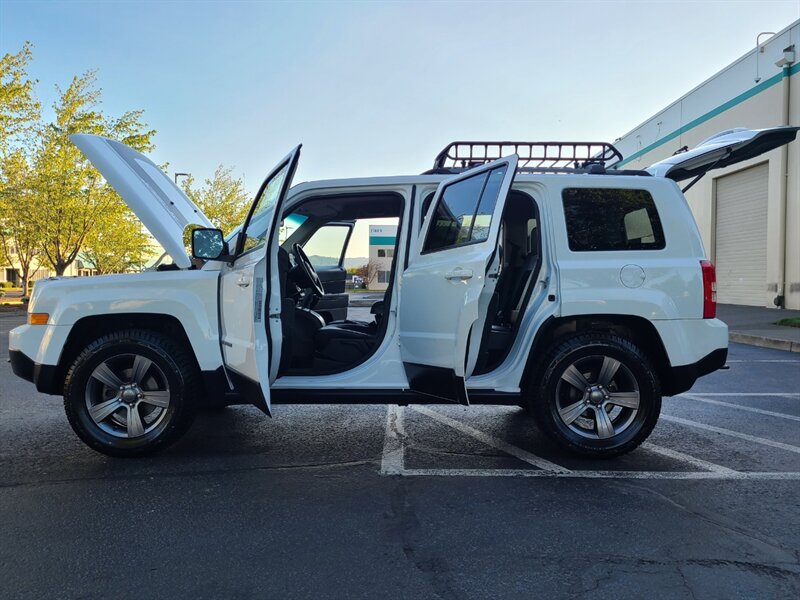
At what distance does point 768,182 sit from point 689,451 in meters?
17.1

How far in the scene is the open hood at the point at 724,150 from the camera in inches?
166

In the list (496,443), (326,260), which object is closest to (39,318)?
(326,260)

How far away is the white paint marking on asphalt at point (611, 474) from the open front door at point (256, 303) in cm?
115

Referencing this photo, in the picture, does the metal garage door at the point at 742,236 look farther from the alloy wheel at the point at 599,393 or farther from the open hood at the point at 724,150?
the alloy wheel at the point at 599,393

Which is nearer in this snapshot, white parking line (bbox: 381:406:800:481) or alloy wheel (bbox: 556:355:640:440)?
white parking line (bbox: 381:406:800:481)

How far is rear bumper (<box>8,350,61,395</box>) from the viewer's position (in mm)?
3949

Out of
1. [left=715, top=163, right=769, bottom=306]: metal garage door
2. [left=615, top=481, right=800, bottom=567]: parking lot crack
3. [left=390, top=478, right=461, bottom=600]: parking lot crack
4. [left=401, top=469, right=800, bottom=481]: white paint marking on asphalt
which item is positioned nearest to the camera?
[left=390, top=478, right=461, bottom=600]: parking lot crack

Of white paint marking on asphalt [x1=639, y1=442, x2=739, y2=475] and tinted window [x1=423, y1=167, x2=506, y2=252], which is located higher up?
tinted window [x1=423, y1=167, x2=506, y2=252]

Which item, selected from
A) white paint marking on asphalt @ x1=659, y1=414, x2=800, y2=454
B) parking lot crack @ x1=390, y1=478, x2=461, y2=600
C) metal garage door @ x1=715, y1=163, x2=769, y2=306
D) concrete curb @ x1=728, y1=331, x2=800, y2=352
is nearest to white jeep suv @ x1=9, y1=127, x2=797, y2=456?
parking lot crack @ x1=390, y1=478, x2=461, y2=600

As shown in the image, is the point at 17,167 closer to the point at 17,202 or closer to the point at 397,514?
the point at 17,202

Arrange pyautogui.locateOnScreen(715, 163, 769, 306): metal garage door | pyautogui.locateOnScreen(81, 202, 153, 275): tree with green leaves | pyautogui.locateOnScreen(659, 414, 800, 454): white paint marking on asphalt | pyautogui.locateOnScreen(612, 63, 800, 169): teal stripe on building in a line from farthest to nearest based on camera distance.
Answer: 1. pyautogui.locateOnScreen(81, 202, 153, 275): tree with green leaves
2. pyautogui.locateOnScreen(715, 163, 769, 306): metal garage door
3. pyautogui.locateOnScreen(612, 63, 800, 169): teal stripe on building
4. pyautogui.locateOnScreen(659, 414, 800, 454): white paint marking on asphalt

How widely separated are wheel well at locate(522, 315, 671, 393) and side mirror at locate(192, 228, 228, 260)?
2254 millimetres

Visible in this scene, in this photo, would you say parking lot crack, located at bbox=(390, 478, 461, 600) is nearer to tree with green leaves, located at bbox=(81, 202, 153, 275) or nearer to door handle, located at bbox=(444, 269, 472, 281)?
door handle, located at bbox=(444, 269, 472, 281)

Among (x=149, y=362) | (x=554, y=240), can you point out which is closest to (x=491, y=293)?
(x=554, y=240)
